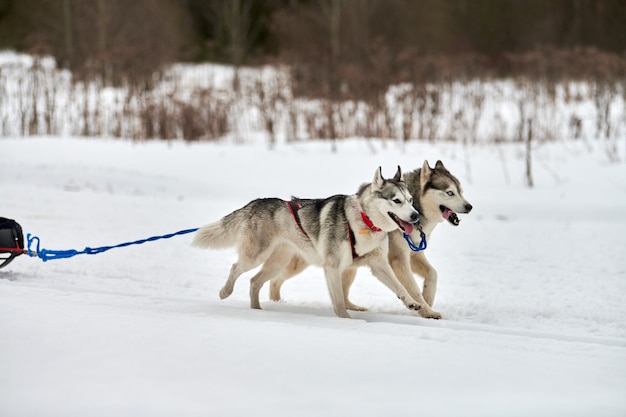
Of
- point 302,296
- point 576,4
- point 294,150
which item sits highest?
point 576,4

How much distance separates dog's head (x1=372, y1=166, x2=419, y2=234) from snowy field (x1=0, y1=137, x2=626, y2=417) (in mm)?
645

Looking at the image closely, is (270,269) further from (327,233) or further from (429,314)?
(429,314)

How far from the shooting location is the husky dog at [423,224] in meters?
5.64

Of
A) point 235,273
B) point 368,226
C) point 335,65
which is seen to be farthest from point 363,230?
point 335,65

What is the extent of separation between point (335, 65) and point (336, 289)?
11.7 meters

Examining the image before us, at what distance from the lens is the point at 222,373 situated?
11.9ft

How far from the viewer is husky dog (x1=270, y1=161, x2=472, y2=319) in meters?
5.64

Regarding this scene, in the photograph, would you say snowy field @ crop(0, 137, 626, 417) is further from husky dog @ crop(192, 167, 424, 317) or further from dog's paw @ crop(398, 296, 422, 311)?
husky dog @ crop(192, 167, 424, 317)

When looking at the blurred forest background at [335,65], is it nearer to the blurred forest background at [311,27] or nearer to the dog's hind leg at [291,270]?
the blurred forest background at [311,27]

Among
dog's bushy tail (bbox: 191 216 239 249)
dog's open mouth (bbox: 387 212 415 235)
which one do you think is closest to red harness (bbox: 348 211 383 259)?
dog's open mouth (bbox: 387 212 415 235)

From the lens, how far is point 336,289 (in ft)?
17.5

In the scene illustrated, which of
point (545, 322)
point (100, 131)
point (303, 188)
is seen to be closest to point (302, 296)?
point (545, 322)

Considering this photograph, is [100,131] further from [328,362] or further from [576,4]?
Answer: [576,4]

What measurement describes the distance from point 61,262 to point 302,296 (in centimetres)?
234
